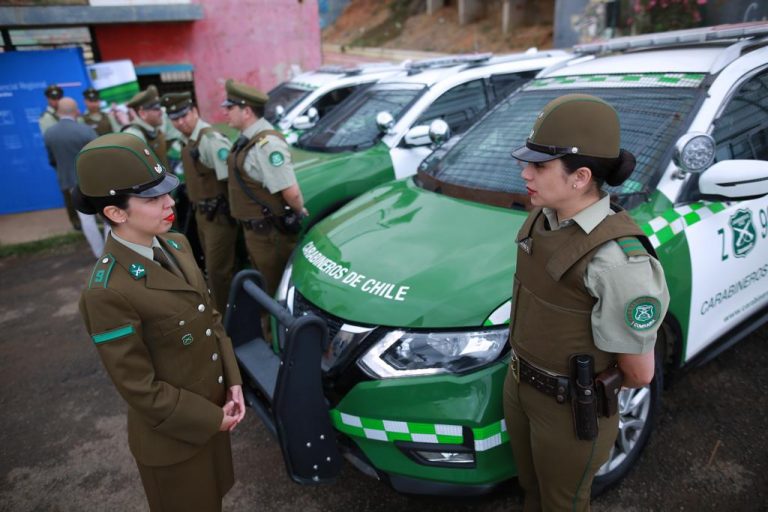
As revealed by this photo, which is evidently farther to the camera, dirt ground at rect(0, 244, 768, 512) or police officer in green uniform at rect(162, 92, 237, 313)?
police officer in green uniform at rect(162, 92, 237, 313)

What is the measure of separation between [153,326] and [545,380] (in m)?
1.19

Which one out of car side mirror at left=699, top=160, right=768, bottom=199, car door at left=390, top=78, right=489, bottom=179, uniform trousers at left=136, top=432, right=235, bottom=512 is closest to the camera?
uniform trousers at left=136, top=432, right=235, bottom=512

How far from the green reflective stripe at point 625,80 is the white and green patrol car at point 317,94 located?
3219 millimetres

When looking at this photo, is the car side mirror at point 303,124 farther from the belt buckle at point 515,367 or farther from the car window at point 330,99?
the belt buckle at point 515,367

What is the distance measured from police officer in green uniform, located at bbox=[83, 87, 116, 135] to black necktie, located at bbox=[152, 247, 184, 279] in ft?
21.6

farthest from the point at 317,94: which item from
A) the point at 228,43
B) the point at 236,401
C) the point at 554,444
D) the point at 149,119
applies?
the point at 554,444

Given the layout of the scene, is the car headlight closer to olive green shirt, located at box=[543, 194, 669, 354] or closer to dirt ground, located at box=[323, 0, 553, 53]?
olive green shirt, located at box=[543, 194, 669, 354]

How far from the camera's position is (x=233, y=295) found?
2426 millimetres

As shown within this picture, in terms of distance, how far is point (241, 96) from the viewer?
3385 mm

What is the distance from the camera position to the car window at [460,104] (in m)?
4.68

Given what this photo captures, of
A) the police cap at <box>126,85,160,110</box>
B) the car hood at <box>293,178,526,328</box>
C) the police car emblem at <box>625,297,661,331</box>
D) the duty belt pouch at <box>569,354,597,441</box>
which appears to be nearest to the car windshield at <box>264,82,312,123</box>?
the police cap at <box>126,85,160,110</box>

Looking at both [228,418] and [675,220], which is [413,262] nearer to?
[228,418]

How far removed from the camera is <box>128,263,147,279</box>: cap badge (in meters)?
1.56

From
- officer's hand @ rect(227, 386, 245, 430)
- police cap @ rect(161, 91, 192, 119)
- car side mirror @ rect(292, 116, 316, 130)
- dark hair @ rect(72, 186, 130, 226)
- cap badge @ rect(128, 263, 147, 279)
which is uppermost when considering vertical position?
dark hair @ rect(72, 186, 130, 226)
